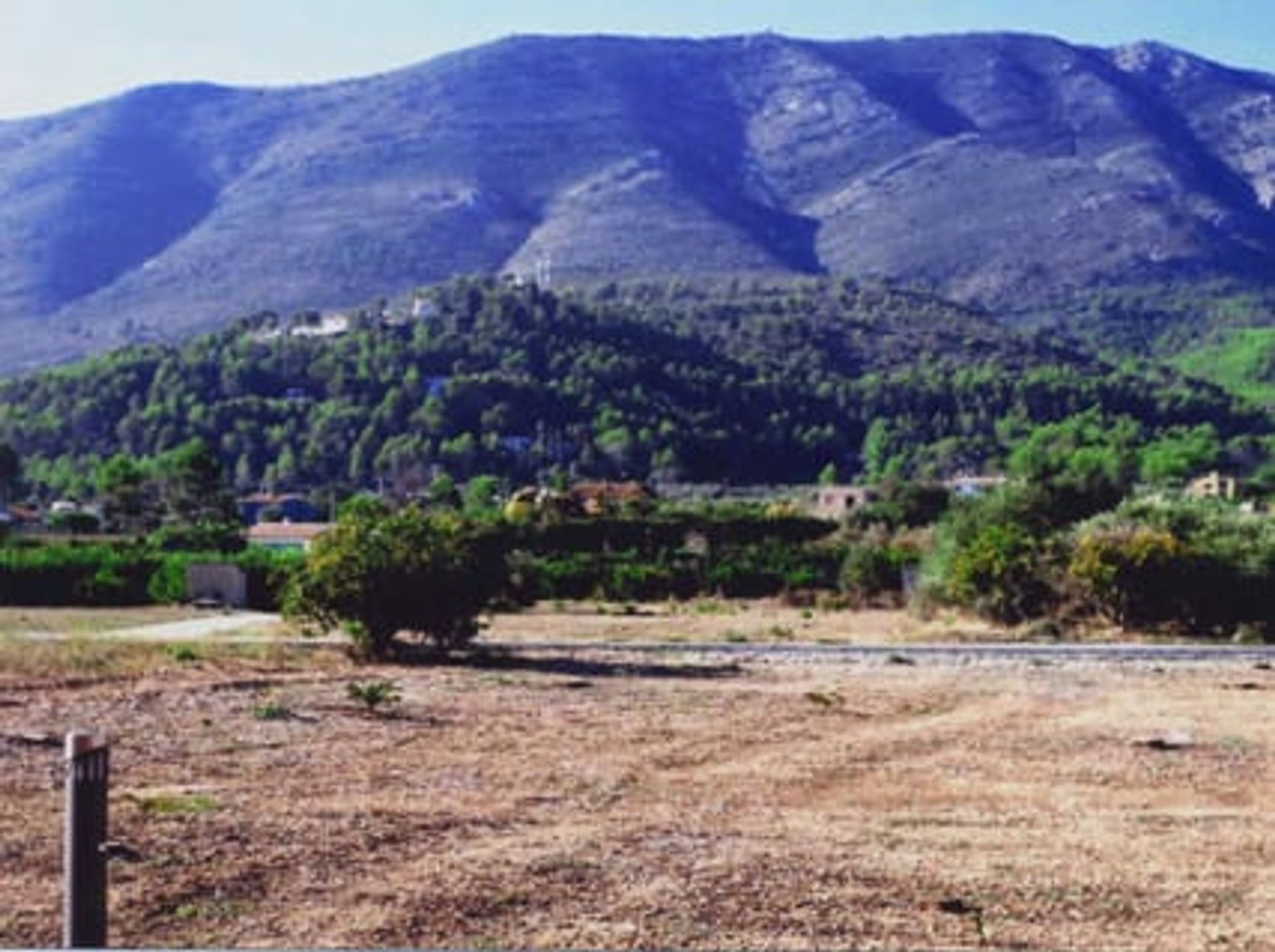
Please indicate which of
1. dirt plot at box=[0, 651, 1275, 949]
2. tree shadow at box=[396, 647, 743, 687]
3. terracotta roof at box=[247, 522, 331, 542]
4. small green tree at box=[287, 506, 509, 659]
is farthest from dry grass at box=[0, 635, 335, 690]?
terracotta roof at box=[247, 522, 331, 542]

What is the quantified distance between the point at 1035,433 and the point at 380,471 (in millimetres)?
40736

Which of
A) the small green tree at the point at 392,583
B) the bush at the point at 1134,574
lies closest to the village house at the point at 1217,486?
the bush at the point at 1134,574

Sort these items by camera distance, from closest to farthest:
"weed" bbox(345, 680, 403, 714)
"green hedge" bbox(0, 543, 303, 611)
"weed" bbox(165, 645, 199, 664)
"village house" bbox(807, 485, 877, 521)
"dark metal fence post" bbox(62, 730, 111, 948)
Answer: "dark metal fence post" bbox(62, 730, 111, 948), "weed" bbox(345, 680, 403, 714), "weed" bbox(165, 645, 199, 664), "green hedge" bbox(0, 543, 303, 611), "village house" bbox(807, 485, 877, 521)

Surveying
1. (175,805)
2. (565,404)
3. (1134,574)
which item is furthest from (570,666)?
(565,404)

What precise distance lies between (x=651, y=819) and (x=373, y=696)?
8.15m

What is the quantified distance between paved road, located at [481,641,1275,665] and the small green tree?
1749 mm

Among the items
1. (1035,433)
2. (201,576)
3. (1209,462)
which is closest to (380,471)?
(1035,433)

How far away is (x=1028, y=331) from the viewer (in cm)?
16275

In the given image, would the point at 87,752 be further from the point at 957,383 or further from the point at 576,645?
the point at 957,383

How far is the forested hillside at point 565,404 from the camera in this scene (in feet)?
354

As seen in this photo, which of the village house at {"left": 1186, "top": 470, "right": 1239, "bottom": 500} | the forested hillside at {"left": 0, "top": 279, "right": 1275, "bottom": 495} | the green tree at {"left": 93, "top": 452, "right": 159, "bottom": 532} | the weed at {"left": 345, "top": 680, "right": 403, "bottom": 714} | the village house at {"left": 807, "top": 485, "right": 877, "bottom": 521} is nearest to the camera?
the weed at {"left": 345, "top": 680, "right": 403, "bottom": 714}

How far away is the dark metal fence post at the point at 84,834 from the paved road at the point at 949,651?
24.0m

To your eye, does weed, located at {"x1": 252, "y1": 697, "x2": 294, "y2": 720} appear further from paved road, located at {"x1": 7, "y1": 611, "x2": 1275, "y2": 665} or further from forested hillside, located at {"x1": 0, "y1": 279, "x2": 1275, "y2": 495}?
forested hillside, located at {"x1": 0, "y1": 279, "x2": 1275, "y2": 495}

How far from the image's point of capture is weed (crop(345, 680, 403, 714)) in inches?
780
